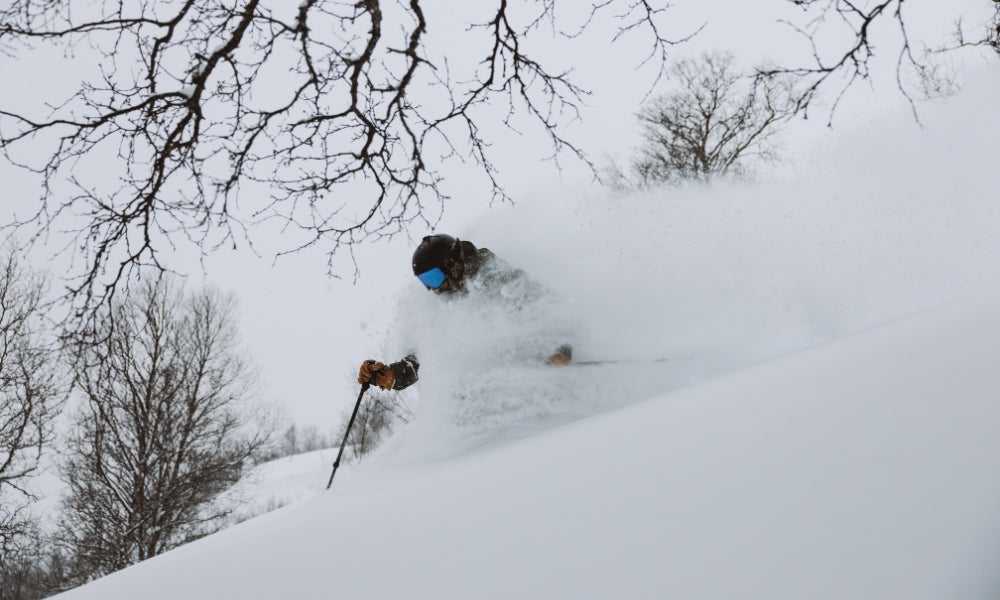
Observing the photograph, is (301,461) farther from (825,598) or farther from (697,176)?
(825,598)

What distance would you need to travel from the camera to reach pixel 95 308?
3.43 metres

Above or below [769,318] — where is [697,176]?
above

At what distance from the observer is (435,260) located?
A: 12.8ft

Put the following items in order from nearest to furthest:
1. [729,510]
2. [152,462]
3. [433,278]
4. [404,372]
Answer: [729,510] < [433,278] < [404,372] < [152,462]

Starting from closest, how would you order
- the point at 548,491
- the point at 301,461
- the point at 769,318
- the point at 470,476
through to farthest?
1. the point at 548,491
2. the point at 470,476
3. the point at 769,318
4. the point at 301,461

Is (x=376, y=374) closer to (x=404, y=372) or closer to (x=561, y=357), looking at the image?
(x=404, y=372)

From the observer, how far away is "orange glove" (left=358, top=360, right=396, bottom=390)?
3910 mm

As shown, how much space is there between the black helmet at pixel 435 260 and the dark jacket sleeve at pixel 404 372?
2.15 ft

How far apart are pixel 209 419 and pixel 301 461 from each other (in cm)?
3048

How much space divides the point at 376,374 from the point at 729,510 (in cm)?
327

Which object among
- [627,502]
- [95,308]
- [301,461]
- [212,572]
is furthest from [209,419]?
[301,461]

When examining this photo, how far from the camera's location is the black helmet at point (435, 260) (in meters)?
3.89

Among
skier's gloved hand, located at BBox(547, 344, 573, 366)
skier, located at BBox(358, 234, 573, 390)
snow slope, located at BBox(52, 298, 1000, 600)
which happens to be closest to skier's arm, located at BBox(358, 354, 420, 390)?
skier, located at BBox(358, 234, 573, 390)

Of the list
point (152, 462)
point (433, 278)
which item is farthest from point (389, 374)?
point (152, 462)
